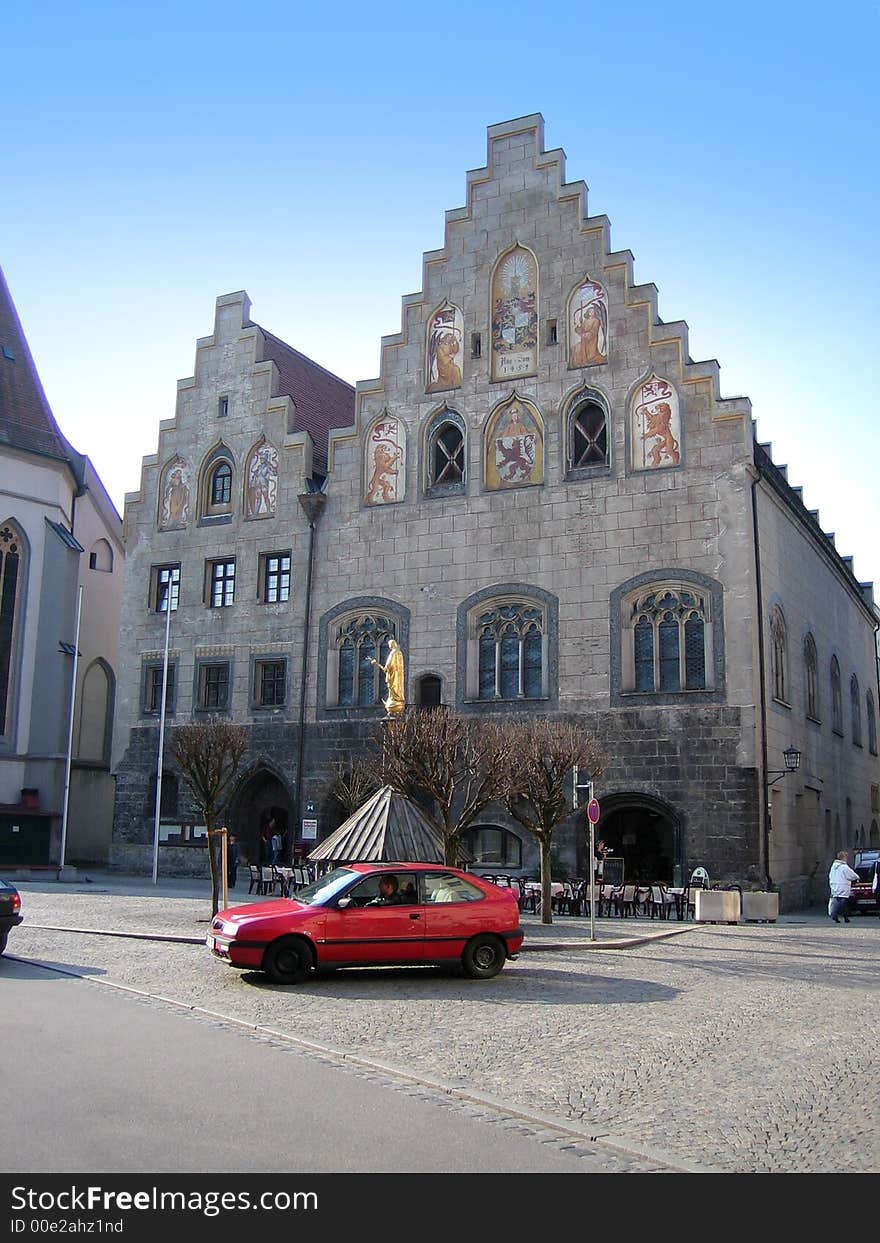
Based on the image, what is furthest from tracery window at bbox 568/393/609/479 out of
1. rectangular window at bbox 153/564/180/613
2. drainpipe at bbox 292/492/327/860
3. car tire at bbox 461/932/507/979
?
car tire at bbox 461/932/507/979

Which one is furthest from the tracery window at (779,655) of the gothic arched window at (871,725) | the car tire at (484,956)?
the car tire at (484,956)

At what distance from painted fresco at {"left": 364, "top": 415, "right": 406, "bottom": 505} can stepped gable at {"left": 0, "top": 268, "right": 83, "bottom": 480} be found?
54.9ft

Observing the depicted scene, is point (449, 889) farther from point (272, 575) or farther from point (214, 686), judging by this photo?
point (214, 686)

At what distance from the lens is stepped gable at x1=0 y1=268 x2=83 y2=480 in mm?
44719

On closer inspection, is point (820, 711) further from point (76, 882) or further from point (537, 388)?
point (76, 882)

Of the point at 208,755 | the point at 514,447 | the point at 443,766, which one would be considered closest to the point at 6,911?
the point at 443,766

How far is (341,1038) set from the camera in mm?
10508

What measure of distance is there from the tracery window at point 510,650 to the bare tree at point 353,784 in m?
4.07

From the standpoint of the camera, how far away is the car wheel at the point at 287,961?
14031 mm

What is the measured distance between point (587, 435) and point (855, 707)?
16825 millimetres

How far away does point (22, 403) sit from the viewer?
46.2m

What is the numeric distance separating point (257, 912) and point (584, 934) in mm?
7791

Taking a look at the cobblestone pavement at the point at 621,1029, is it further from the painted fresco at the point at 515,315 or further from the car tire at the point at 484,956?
the painted fresco at the point at 515,315

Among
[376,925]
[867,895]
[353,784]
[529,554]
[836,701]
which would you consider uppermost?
[529,554]
